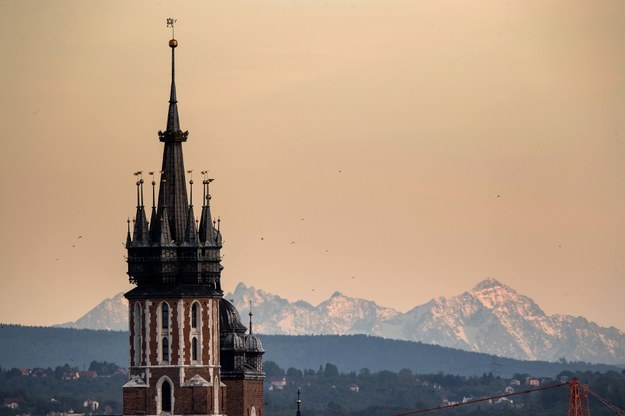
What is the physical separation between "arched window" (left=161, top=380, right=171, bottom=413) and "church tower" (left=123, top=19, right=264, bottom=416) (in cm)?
6

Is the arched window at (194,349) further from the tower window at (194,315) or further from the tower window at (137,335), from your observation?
the tower window at (137,335)

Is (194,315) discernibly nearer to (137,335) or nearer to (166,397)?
(137,335)

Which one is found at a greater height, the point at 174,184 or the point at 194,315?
the point at 174,184

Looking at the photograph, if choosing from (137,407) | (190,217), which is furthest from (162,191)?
(137,407)

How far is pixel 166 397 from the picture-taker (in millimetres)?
174375

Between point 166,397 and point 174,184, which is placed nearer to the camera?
point 166,397

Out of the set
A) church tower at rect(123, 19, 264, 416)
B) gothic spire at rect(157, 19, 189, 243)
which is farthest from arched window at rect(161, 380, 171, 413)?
gothic spire at rect(157, 19, 189, 243)

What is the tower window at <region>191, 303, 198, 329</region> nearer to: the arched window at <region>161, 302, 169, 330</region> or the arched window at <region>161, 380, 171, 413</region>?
the arched window at <region>161, 302, 169, 330</region>

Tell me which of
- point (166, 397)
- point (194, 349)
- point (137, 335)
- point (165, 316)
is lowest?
point (166, 397)

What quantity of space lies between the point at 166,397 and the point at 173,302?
18.7 ft

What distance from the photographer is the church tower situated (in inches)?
6845

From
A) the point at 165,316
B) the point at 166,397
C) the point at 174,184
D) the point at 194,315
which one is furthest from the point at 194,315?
the point at 174,184

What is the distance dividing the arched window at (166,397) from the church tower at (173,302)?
6 centimetres

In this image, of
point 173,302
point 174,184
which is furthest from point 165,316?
point 174,184
